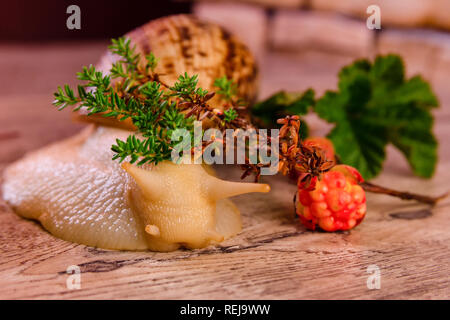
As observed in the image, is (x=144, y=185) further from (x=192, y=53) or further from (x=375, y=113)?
(x=375, y=113)

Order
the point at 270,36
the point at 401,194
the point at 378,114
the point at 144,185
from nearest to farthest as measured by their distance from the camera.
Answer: the point at 144,185
the point at 401,194
the point at 378,114
the point at 270,36

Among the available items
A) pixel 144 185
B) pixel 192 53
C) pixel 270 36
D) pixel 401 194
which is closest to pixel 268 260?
pixel 144 185

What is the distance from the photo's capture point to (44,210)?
1.02m

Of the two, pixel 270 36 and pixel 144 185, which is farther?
pixel 270 36

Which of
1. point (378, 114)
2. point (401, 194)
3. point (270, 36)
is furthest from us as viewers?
point (270, 36)

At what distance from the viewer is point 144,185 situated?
877 mm

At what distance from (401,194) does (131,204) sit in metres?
0.58

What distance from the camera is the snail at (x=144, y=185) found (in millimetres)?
897

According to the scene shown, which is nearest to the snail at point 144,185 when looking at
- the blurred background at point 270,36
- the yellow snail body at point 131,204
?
the yellow snail body at point 131,204

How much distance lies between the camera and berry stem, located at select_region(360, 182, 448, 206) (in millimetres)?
1043

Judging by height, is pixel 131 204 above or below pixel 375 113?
below

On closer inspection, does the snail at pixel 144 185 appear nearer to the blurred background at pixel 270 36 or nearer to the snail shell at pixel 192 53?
the snail shell at pixel 192 53

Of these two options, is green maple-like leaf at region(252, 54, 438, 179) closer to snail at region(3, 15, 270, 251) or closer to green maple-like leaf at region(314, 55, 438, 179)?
green maple-like leaf at region(314, 55, 438, 179)

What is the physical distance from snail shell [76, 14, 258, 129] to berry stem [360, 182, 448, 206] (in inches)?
14.5
